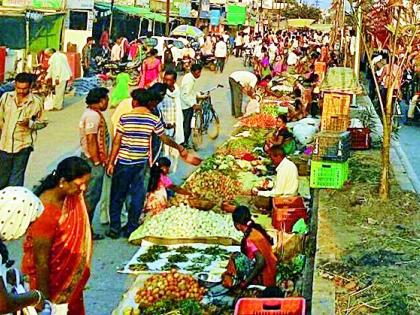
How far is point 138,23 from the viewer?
37.5 meters

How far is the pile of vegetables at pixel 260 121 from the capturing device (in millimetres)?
15141

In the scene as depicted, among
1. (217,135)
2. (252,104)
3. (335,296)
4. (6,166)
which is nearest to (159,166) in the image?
(6,166)

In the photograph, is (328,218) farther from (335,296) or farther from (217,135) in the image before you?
(217,135)

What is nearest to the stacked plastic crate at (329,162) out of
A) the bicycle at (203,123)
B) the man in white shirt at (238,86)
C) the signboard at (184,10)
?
the bicycle at (203,123)

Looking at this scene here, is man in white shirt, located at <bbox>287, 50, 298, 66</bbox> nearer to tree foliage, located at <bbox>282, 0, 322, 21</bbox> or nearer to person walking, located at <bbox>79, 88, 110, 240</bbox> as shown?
person walking, located at <bbox>79, 88, 110, 240</bbox>

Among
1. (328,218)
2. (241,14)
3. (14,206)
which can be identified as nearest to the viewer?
(14,206)

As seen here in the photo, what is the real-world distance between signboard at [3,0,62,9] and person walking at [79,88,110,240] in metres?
12.7

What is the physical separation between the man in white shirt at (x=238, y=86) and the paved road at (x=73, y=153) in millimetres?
286

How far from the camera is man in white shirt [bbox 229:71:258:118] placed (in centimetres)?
1712

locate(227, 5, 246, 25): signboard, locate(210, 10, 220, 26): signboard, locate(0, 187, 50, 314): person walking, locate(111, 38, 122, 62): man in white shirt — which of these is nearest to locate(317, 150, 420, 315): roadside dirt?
locate(0, 187, 50, 314): person walking

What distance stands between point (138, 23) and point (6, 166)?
29827mm

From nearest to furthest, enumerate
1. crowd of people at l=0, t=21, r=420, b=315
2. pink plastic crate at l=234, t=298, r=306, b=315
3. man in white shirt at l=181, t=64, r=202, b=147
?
1. crowd of people at l=0, t=21, r=420, b=315
2. pink plastic crate at l=234, t=298, r=306, b=315
3. man in white shirt at l=181, t=64, r=202, b=147

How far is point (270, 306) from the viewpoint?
495 cm

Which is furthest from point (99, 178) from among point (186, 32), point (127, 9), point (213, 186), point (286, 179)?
point (186, 32)
